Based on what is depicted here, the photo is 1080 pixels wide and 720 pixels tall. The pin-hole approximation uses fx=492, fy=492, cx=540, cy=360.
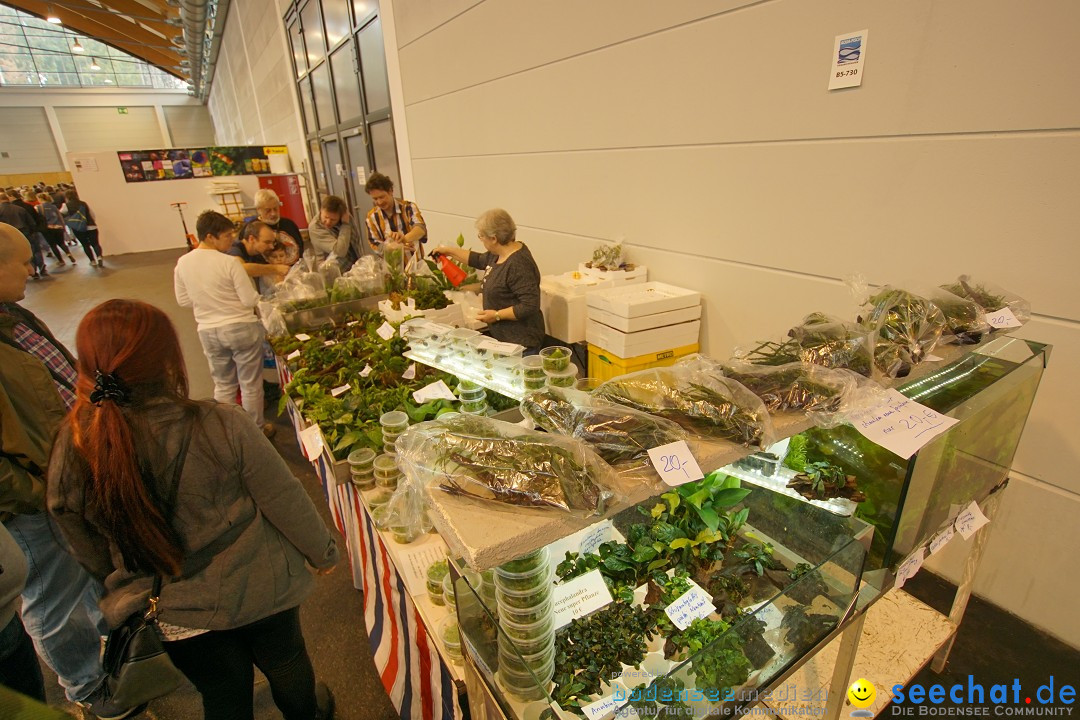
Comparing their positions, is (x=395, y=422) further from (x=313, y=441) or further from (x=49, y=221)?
(x=49, y=221)

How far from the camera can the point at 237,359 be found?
3.29 metres

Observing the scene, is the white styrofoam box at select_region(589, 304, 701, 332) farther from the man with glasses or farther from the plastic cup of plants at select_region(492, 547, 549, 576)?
the man with glasses

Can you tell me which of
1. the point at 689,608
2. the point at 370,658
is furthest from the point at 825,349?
the point at 370,658

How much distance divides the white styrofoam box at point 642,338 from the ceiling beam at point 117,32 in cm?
1952

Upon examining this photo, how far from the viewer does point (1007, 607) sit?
195 centimetres

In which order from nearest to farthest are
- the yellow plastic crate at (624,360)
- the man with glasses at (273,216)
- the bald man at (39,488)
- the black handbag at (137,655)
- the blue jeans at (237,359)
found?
the black handbag at (137,655), the bald man at (39,488), the yellow plastic crate at (624,360), the blue jeans at (237,359), the man with glasses at (273,216)

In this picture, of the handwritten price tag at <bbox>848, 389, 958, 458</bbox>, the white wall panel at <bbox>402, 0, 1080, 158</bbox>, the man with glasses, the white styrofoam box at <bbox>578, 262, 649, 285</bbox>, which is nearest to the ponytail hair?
the handwritten price tag at <bbox>848, 389, 958, 458</bbox>

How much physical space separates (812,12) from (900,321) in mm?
1443

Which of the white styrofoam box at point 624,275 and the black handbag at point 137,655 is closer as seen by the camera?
the black handbag at point 137,655

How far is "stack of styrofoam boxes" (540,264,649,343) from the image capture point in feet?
9.39

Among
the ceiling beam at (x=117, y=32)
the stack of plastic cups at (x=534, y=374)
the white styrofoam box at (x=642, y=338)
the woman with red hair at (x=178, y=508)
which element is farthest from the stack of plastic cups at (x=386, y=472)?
the ceiling beam at (x=117, y=32)

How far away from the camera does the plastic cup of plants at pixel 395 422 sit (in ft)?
5.72

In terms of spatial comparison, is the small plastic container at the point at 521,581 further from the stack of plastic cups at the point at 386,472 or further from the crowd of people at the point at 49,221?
the crowd of people at the point at 49,221

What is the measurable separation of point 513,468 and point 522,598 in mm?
230
